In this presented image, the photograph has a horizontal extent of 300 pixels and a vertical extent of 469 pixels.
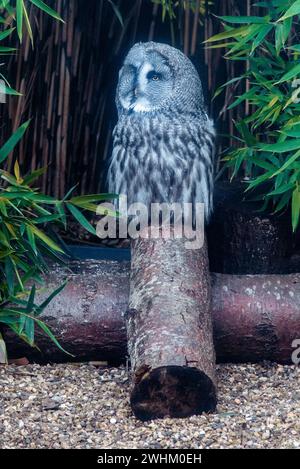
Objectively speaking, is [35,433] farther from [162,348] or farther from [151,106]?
[151,106]

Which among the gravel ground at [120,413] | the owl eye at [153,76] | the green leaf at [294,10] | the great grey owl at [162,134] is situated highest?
the green leaf at [294,10]

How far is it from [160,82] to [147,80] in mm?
42

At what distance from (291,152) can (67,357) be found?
0.88 meters

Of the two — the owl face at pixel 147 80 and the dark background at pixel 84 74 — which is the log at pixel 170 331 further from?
the dark background at pixel 84 74

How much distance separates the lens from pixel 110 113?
3574 millimetres

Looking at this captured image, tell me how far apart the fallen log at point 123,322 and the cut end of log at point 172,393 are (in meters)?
0.40

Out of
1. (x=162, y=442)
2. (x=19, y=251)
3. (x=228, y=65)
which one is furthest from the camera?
(x=228, y=65)

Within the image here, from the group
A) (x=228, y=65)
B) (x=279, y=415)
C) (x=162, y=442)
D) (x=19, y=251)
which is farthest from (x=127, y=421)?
(x=228, y=65)

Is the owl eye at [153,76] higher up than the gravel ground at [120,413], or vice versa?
the owl eye at [153,76]

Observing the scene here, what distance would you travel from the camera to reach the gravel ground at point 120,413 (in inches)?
86.3

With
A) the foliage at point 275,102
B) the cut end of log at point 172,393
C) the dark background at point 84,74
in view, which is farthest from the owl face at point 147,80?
the cut end of log at point 172,393

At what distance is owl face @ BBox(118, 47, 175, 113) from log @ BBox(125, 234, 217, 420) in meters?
0.53

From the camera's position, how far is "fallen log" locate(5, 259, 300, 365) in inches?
104

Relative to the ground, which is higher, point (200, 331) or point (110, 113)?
point (110, 113)
